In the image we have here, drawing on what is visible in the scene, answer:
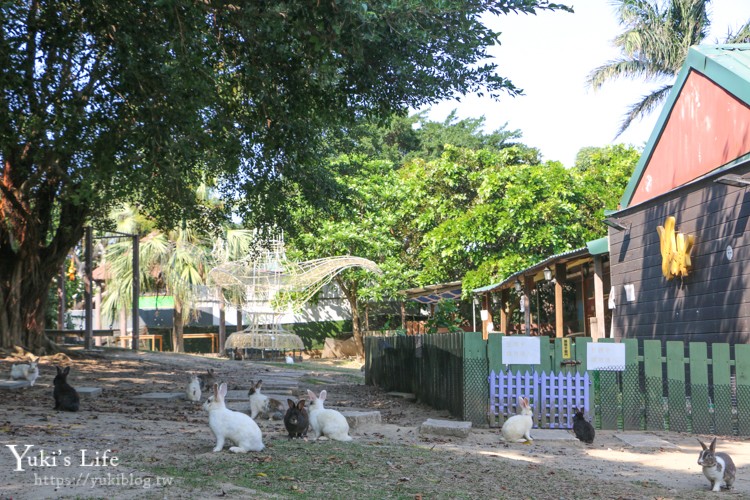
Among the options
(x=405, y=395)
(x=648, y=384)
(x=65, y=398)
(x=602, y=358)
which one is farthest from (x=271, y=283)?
(x=648, y=384)

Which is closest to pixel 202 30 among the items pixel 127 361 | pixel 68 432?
pixel 68 432

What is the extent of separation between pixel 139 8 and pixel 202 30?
3.08 feet

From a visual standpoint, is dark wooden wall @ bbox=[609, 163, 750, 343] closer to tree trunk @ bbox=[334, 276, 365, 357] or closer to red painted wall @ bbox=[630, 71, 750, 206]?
red painted wall @ bbox=[630, 71, 750, 206]

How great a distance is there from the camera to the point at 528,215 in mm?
27391

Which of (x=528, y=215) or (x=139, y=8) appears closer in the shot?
(x=139, y=8)

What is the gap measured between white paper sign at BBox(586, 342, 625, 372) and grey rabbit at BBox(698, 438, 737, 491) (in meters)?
4.01

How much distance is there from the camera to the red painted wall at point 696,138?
→ 1322cm

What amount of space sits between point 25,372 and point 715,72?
12.8 m

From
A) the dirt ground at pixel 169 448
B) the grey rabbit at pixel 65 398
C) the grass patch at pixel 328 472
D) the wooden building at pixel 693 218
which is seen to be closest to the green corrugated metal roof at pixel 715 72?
the wooden building at pixel 693 218

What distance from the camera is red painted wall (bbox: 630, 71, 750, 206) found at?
13219 mm

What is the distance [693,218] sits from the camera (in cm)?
1389

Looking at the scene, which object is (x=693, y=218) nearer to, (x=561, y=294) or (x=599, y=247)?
(x=599, y=247)

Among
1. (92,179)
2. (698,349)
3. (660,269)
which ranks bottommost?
(698,349)

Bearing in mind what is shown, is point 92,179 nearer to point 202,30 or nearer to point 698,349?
point 202,30
